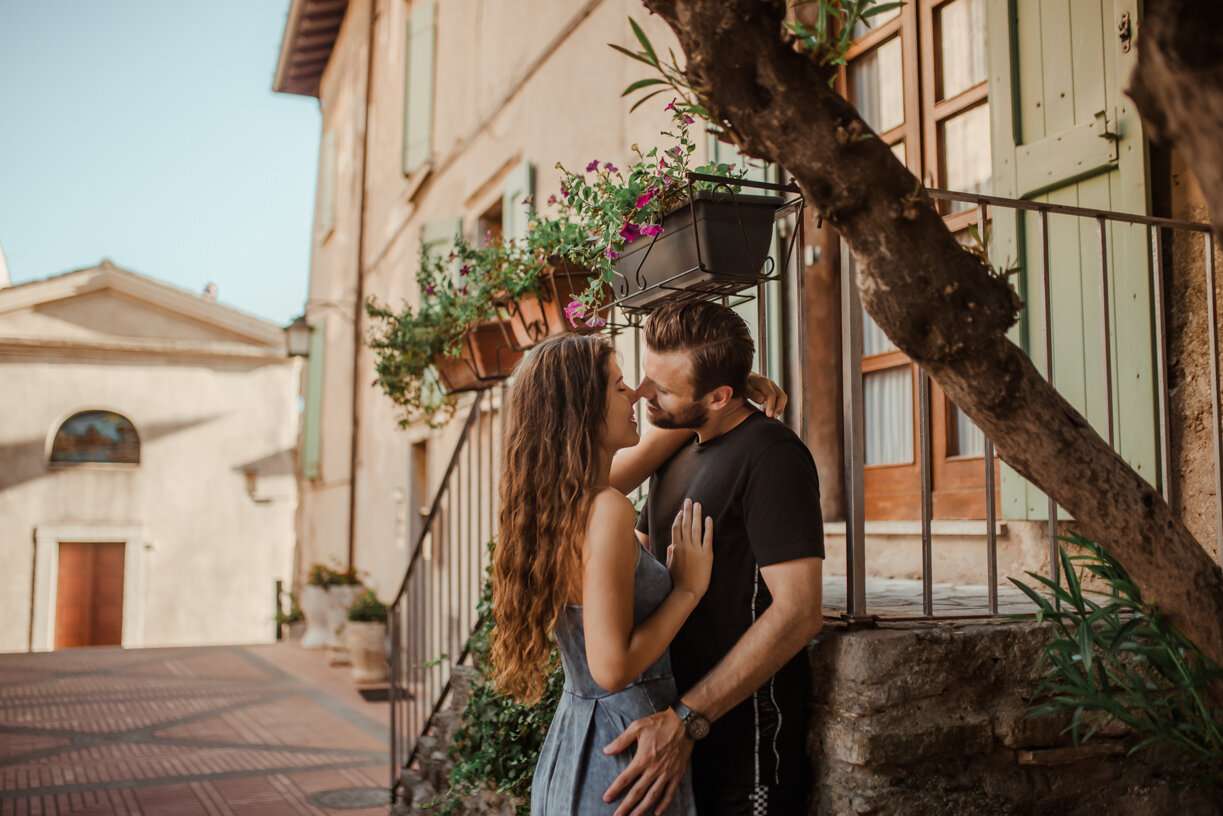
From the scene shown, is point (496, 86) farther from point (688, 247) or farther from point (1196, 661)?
point (1196, 661)

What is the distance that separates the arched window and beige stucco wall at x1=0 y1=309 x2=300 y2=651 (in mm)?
168

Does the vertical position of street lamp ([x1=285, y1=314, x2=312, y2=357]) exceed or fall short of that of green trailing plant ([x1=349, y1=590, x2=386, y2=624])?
it exceeds it

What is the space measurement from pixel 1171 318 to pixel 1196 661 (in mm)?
1628

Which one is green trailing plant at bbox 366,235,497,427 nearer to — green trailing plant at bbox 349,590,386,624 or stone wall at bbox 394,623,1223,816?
stone wall at bbox 394,623,1223,816

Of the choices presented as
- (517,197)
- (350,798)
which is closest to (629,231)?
(350,798)

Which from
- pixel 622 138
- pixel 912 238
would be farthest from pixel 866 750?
pixel 622 138

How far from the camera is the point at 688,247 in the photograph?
2.49m

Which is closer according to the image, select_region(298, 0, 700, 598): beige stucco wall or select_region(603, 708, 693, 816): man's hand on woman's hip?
select_region(603, 708, 693, 816): man's hand on woman's hip

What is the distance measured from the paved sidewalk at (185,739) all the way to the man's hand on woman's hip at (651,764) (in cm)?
415

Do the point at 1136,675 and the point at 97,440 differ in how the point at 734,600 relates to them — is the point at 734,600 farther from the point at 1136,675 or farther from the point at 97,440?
the point at 97,440

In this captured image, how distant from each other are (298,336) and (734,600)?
1267cm

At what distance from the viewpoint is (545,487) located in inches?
75.3

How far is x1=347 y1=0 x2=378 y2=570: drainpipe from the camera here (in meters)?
12.5

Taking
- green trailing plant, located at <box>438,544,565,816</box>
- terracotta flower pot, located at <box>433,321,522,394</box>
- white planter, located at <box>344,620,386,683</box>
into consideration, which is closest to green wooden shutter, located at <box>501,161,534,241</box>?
terracotta flower pot, located at <box>433,321,522,394</box>
